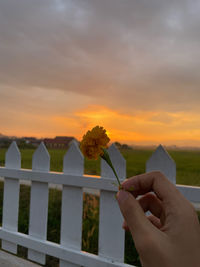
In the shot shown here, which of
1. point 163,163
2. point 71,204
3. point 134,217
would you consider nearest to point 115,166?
point 163,163

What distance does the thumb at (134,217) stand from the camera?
2.26ft

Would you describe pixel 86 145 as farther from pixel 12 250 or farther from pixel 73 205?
pixel 12 250

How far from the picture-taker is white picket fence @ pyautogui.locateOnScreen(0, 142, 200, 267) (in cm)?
175

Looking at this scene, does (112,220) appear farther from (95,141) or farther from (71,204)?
(95,141)

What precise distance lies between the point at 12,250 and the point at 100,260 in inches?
41.0

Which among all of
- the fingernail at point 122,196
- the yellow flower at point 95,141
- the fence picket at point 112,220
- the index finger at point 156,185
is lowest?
the fence picket at point 112,220

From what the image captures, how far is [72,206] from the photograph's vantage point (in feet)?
6.42

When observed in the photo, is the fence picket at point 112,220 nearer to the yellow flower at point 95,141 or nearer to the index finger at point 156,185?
the index finger at point 156,185

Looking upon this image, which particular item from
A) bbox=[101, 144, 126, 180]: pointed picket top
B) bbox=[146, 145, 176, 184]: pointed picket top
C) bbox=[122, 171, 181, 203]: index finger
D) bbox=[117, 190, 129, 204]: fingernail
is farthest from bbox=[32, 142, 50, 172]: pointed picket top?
bbox=[117, 190, 129, 204]: fingernail

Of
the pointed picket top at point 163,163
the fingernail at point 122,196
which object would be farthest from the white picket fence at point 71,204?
the fingernail at point 122,196

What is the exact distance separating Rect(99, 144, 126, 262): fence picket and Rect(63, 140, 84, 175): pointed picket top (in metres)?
0.22

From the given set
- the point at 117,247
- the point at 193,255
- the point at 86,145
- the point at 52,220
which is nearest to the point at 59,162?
the point at 52,220

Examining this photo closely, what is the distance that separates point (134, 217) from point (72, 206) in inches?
52.3

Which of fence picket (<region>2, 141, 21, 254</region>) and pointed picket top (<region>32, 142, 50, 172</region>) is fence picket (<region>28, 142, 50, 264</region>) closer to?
pointed picket top (<region>32, 142, 50, 172</region>)
